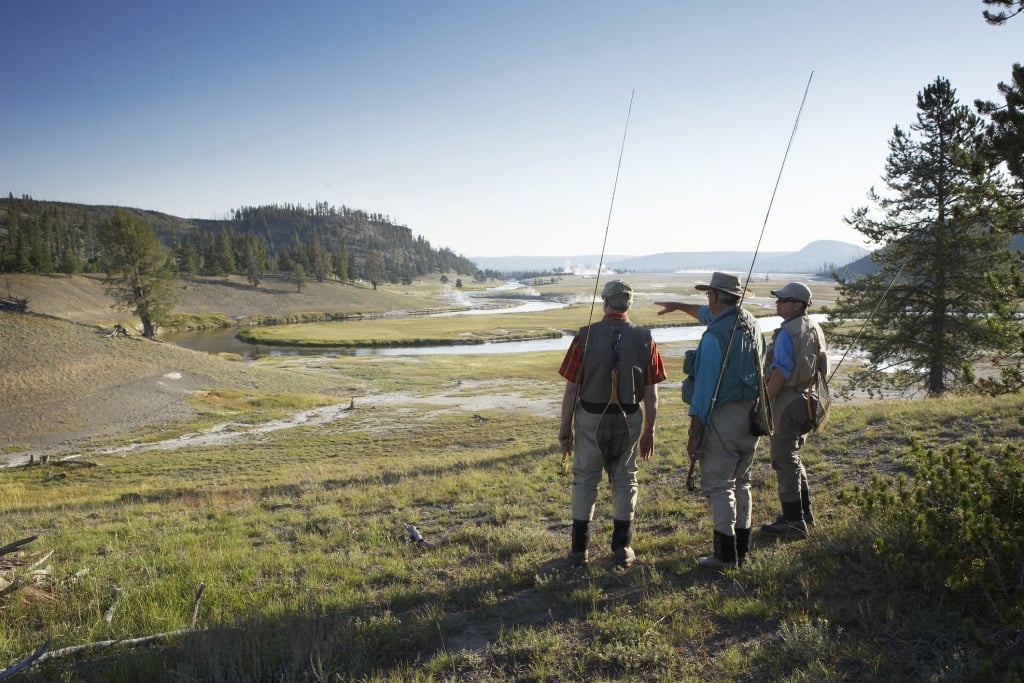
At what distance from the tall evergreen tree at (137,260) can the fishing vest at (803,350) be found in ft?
185

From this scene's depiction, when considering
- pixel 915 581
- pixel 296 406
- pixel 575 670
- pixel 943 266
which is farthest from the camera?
pixel 296 406

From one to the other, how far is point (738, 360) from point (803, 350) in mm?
965

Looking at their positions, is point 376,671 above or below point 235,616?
above

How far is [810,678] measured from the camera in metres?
3.06

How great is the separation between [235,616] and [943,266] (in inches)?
855

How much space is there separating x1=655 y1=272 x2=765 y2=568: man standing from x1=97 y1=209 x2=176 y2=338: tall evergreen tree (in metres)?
56.2

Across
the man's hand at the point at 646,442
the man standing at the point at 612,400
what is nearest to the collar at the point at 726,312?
the man standing at the point at 612,400

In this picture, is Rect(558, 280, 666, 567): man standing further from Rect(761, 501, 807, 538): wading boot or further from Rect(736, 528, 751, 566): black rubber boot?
Rect(761, 501, 807, 538): wading boot

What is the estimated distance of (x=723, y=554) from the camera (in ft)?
15.6

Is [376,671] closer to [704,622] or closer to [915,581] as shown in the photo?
[704,622]

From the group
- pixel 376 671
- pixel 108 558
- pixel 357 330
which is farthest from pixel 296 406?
pixel 357 330

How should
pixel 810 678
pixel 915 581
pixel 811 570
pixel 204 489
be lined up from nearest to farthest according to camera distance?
pixel 810 678, pixel 915 581, pixel 811 570, pixel 204 489

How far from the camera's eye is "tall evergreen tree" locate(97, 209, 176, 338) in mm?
46688

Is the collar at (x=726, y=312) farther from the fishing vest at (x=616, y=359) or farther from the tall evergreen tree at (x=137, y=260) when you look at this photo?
the tall evergreen tree at (x=137, y=260)
